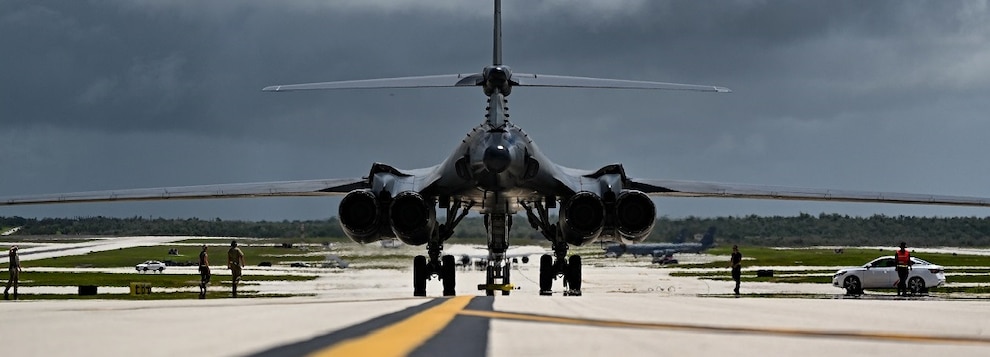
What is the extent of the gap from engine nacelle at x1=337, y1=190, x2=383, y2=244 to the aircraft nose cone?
256cm

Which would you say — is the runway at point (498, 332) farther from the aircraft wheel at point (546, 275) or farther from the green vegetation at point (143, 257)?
the green vegetation at point (143, 257)

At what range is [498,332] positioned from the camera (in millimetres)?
6578

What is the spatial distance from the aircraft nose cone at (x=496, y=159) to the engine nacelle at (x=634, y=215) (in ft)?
8.66

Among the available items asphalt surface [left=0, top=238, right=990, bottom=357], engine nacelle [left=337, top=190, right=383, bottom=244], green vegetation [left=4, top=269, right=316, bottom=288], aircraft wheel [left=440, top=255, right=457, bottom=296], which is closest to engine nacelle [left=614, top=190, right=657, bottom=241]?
aircraft wheel [left=440, top=255, right=457, bottom=296]

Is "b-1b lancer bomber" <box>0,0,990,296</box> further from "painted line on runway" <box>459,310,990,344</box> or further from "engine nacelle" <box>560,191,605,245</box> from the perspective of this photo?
"painted line on runway" <box>459,310,990,344</box>

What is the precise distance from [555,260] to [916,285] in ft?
34.1

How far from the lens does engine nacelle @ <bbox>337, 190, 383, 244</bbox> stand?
18.8m

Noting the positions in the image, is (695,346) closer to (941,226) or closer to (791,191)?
(791,191)

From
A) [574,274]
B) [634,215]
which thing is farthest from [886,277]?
[634,215]

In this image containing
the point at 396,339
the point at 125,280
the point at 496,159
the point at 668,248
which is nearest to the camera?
the point at 396,339

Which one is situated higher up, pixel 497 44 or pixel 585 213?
pixel 497 44

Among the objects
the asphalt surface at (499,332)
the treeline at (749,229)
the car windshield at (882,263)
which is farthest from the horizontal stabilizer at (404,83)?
the treeline at (749,229)

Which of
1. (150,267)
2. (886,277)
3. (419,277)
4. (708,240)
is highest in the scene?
(708,240)

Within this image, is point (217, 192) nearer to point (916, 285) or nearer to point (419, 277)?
point (419, 277)
